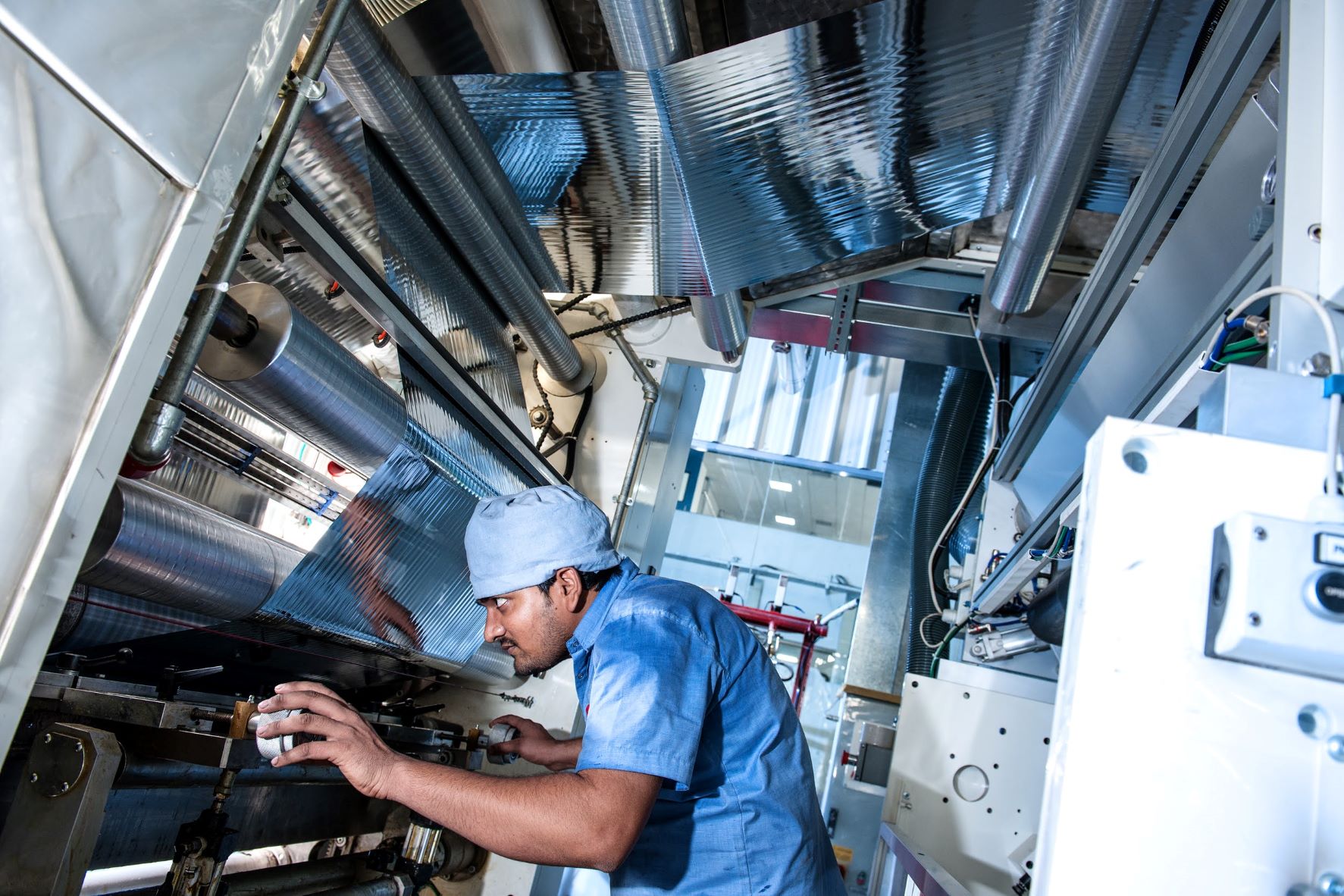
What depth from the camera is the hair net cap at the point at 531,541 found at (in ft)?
4.25

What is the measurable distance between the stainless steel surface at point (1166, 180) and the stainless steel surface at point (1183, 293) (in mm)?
21

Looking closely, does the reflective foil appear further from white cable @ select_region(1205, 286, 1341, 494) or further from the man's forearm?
white cable @ select_region(1205, 286, 1341, 494)

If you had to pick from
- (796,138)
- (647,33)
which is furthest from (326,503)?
(796,138)

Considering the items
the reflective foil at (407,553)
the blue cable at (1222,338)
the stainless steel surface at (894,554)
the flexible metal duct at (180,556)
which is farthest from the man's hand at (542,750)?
the stainless steel surface at (894,554)

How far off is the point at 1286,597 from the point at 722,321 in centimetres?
194

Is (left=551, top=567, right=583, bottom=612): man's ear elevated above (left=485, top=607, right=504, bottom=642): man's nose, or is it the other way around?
(left=551, top=567, right=583, bottom=612): man's ear

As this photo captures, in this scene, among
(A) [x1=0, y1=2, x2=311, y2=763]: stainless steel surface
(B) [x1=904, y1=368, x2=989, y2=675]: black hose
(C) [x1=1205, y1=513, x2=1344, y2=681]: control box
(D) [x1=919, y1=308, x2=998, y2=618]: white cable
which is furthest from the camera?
(B) [x1=904, y1=368, x2=989, y2=675]: black hose

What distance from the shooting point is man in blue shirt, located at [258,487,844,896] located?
3.28 feet

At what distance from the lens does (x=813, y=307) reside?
2547 millimetres

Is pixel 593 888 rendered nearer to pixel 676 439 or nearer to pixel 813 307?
pixel 676 439

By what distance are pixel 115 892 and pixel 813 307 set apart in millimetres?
2019

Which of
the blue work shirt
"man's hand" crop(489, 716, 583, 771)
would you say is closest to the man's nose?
the blue work shirt

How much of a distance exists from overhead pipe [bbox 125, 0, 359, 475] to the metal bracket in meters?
1.76

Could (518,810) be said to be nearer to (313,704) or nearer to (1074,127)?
(313,704)
